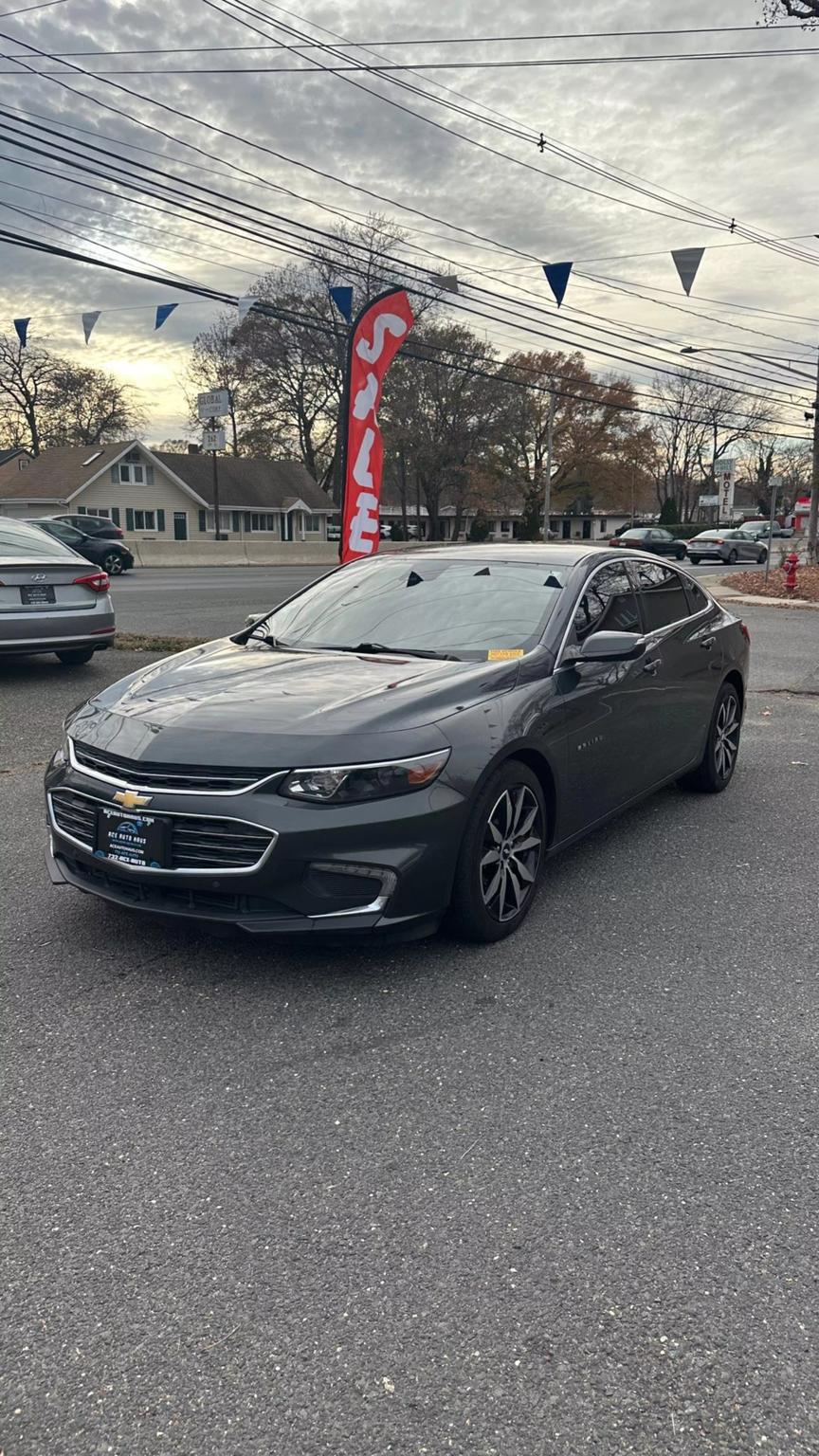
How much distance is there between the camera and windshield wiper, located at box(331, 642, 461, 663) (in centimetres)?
425

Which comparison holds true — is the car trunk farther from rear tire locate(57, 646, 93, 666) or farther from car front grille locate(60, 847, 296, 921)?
car front grille locate(60, 847, 296, 921)

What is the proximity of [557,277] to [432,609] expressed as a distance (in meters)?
13.0

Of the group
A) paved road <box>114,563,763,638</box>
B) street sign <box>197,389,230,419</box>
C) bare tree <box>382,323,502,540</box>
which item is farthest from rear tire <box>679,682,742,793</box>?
bare tree <box>382,323,502,540</box>

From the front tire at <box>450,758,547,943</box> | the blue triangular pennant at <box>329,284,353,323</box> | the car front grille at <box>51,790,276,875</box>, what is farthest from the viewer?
the blue triangular pennant at <box>329,284,353,323</box>

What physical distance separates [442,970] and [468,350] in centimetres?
5237

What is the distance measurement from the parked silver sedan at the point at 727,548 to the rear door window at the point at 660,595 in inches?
1560

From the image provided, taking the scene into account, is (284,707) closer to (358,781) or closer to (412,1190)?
(358,781)

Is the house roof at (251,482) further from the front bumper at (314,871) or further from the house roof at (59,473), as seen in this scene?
the front bumper at (314,871)

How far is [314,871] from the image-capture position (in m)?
3.27

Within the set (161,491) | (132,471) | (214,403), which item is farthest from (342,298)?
(161,491)

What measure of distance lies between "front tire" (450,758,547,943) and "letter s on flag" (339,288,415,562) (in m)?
7.96

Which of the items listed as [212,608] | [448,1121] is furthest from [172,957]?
[212,608]

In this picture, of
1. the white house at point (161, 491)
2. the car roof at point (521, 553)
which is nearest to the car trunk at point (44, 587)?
the car roof at point (521, 553)

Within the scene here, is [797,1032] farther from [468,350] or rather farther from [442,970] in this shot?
[468,350]
